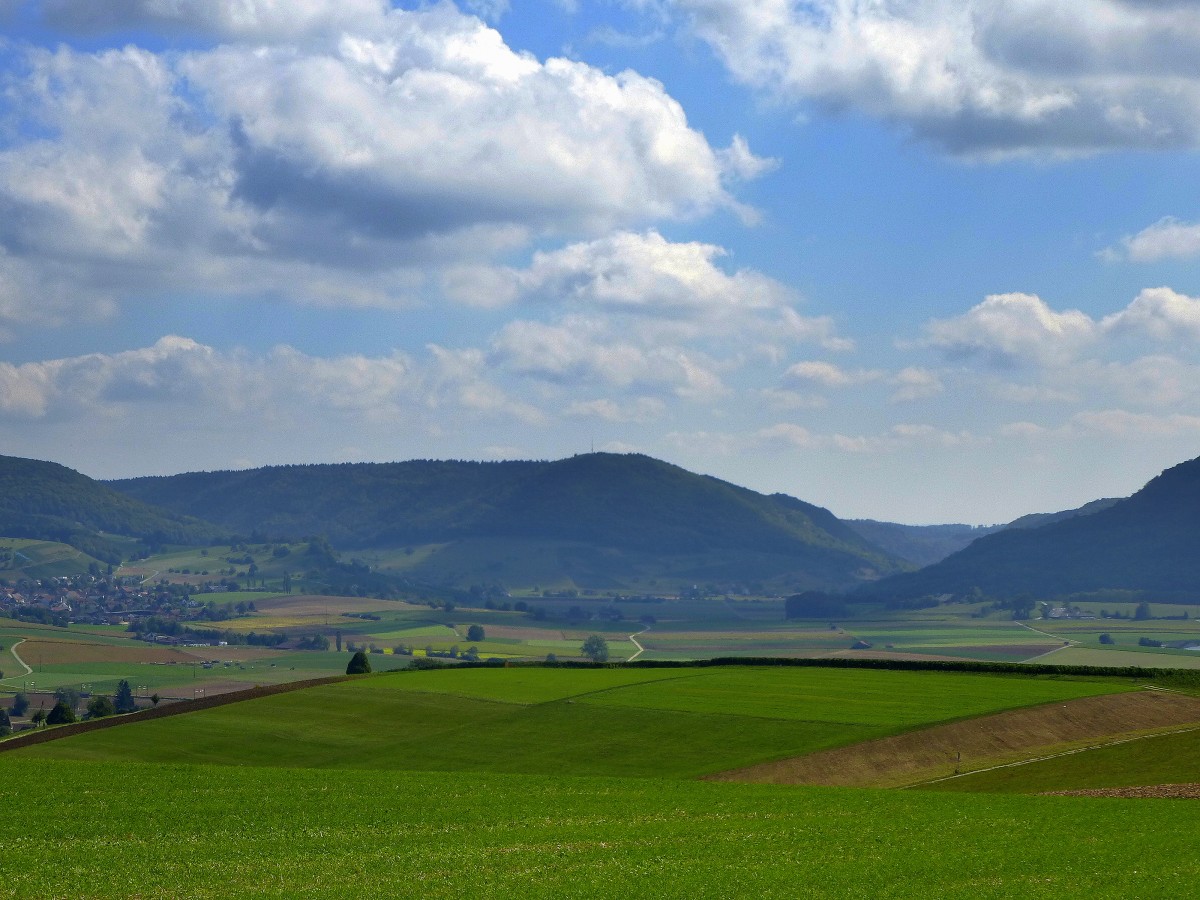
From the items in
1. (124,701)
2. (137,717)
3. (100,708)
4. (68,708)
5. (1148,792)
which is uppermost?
(1148,792)

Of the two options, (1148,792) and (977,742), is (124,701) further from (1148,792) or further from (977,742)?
(1148,792)

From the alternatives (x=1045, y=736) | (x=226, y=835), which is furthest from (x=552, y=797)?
(x=1045, y=736)

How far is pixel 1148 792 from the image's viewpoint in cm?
5131

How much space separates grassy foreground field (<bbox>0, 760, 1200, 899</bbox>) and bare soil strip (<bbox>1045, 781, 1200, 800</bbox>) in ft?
12.3

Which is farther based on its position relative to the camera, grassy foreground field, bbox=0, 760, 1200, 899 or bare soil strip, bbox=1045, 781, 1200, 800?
bare soil strip, bbox=1045, 781, 1200, 800

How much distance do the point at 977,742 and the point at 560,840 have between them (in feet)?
125

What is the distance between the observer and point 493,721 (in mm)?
81688

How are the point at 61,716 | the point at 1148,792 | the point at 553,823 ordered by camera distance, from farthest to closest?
the point at 61,716 → the point at 1148,792 → the point at 553,823

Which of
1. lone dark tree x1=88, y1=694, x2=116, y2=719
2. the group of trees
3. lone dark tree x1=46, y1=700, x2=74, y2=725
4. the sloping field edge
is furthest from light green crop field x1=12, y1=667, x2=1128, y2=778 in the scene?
lone dark tree x1=88, y1=694, x2=116, y2=719

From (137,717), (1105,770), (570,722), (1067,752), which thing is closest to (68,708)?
(137,717)

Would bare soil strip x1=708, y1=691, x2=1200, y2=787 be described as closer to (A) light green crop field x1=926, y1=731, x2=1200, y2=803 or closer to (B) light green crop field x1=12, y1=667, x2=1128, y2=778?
(B) light green crop field x1=12, y1=667, x2=1128, y2=778

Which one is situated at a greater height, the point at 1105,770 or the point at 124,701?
the point at 1105,770

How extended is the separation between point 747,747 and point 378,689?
Answer: 35.6 meters

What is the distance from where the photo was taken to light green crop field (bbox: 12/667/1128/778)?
233ft
